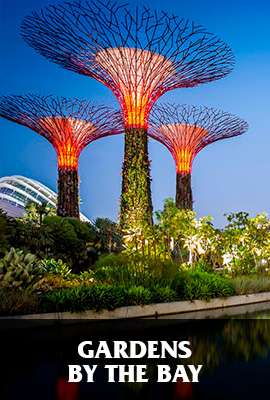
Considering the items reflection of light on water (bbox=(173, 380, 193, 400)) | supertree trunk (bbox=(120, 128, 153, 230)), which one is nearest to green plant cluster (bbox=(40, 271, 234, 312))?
reflection of light on water (bbox=(173, 380, 193, 400))

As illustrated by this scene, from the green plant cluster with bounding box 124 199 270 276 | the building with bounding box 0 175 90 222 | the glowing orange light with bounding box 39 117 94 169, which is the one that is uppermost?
the building with bounding box 0 175 90 222

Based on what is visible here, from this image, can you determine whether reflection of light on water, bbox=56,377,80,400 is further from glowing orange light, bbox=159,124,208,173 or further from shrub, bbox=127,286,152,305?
glowing orange light, bbox=159,124,208,173

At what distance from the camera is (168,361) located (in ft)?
18.3

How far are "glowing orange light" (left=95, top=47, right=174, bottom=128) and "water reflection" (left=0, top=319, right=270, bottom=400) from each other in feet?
39.0

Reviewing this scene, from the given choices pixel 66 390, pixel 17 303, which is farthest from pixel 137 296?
pixel 66 390

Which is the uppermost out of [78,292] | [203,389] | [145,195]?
[145,195]

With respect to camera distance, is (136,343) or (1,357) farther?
(136,343)

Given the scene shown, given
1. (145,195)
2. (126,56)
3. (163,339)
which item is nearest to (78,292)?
(163,339)

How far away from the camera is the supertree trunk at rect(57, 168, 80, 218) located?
2402 cm

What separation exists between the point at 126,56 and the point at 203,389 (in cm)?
1579

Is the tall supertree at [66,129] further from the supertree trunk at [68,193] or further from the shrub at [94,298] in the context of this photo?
the shrub at [94,298]

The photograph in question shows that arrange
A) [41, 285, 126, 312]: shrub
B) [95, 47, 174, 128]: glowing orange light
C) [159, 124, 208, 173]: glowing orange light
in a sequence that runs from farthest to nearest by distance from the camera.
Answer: [159, 124, 208, 173]: glowing orange light → [95, 47, 174, 128]: glowing orange light → [41, 285, 126, 312]: shrub

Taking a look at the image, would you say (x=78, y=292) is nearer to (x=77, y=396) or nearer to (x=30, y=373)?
(x=30, y=373)

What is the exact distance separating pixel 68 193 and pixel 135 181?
593cm
